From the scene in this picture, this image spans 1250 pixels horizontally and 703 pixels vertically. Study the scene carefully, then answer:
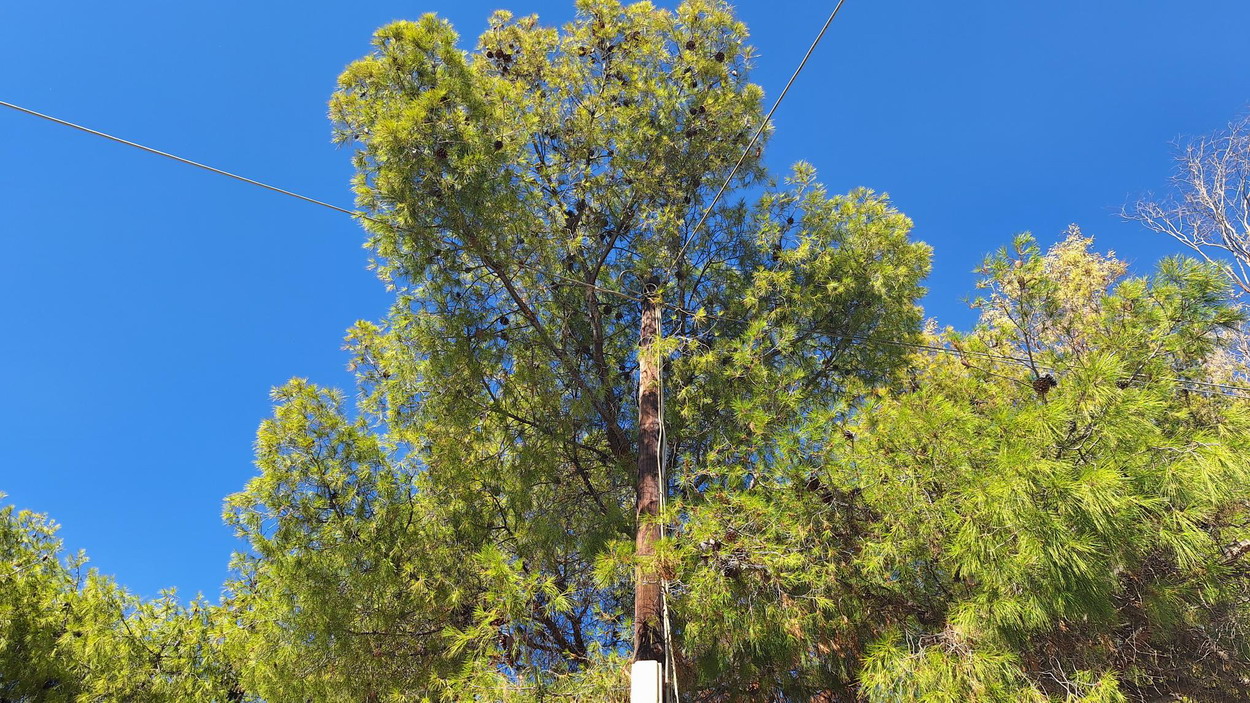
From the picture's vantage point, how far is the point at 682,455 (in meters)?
4.15

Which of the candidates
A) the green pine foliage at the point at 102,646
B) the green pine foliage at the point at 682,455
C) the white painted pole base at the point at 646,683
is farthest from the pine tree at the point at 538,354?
the green pine foliage at the point at 102,646

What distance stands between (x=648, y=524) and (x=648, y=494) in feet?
1.04

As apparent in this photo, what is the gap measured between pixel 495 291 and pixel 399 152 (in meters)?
0.99

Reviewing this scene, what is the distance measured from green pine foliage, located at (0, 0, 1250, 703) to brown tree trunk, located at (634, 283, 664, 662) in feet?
0.38

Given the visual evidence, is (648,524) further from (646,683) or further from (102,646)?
(102,646)

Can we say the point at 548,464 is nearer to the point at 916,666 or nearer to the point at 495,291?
the point at 495,291

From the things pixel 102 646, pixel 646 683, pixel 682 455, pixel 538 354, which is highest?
pixel 538 354

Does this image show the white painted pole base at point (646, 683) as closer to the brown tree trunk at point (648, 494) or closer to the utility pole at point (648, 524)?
the utility pole at point (648, 524)

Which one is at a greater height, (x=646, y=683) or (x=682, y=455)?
(x=682, y=455)

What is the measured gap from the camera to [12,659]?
5195 millimetres

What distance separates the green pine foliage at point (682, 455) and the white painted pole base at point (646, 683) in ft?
0.98

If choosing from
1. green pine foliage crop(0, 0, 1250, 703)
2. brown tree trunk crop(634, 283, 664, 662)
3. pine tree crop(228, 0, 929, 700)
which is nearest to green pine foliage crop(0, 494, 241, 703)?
green pine foliage crop(0, 0, 1250, 703)

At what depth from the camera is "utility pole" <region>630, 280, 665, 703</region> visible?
2.68 m

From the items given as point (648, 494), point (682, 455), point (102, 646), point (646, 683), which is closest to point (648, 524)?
point (648, 494)
